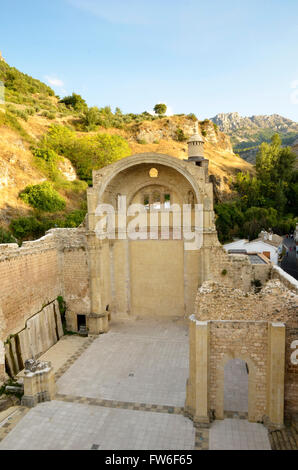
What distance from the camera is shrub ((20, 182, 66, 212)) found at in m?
26.2

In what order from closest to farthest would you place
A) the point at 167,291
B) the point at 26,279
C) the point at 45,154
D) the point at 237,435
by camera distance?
the point at 237,435 → the point at 26,279 → the point at 167,291 → the point at 45,154

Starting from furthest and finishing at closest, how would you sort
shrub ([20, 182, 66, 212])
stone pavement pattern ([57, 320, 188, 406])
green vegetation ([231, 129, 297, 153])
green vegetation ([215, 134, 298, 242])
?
green vegetation ([231, 129, 297, 153]) < green vegetation ([215, 134, 298, 242]) < shrub ([20, 182, 66, 212]) < stone pavement pattern ([57, 320, 188, 406])

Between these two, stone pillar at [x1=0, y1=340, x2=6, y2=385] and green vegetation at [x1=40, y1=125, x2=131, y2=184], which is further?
green vegetation at [x1=40, y1=125, x2=131, y2=184]

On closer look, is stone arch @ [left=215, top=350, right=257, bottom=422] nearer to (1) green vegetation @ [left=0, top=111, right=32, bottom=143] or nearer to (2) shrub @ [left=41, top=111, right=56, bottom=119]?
(1) green vegetation @ [left=0, top=111, right=32, bottom=143]

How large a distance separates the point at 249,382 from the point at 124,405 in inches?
161

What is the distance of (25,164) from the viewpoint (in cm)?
2933

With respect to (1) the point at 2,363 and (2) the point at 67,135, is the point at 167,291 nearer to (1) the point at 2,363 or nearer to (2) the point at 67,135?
(1) the point at 2,363

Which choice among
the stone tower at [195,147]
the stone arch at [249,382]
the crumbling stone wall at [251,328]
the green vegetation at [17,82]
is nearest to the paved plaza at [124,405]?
the stone arch at [249,382]

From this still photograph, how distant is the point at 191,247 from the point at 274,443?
9.58 metres

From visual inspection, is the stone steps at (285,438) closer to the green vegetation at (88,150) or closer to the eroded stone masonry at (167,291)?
the eroded stone masonry at (167,291)

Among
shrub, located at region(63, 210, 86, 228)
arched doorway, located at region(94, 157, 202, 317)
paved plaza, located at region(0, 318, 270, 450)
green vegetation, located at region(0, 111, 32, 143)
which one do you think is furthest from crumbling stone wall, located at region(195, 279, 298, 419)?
green vegetation, located at region(0, 111, 32, 143)

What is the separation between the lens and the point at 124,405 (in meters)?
9.66

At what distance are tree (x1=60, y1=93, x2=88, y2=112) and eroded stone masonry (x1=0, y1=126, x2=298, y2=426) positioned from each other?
48.2 meters

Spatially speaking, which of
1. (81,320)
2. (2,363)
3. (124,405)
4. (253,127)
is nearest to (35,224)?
(81,320)
